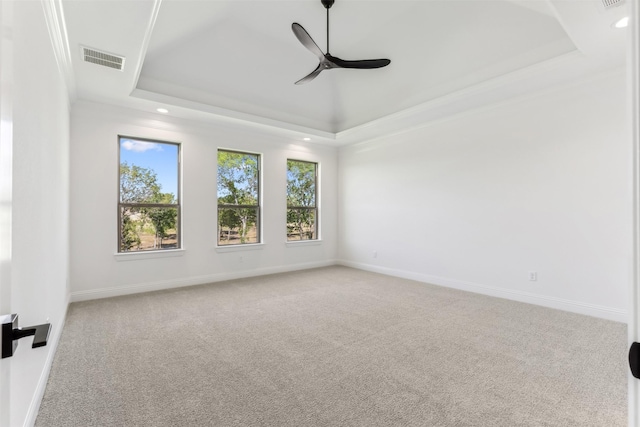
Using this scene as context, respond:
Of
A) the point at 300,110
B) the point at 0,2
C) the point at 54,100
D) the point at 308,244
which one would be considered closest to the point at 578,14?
the point at 0,2

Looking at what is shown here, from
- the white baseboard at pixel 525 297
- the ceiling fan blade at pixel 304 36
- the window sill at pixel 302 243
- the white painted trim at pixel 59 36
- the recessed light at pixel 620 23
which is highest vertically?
the ceiling fan blade at pixel 304 36

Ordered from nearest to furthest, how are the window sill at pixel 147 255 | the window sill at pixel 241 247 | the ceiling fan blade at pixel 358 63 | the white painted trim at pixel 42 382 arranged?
the white painted trim at pixel 42 382 → the ceiling fan blade at pixel 358 63 → the window sill at pixel 147 255 → the window sill at pixel 241 247

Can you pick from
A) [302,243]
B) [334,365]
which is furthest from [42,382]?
[302,243]

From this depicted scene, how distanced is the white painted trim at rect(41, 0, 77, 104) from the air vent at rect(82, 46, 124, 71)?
13 centimetres

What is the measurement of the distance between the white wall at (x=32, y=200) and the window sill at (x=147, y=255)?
1.70 m

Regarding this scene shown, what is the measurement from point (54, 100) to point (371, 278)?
475 centimetres

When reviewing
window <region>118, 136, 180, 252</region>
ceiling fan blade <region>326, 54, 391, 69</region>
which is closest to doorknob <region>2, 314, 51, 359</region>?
ceiling fan blade <region>326, 54, 391, 69</region>

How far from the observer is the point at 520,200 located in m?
4.12

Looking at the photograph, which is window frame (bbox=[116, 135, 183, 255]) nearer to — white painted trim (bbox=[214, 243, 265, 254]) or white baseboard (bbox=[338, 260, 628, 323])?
white painted trim (bbox=[214, 243, 265, 254])

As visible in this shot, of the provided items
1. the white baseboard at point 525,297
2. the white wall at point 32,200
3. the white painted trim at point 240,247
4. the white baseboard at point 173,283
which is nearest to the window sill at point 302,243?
the white baseboard at point 173,283

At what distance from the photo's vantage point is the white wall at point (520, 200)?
11.3 feet

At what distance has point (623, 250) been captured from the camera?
3.41 m

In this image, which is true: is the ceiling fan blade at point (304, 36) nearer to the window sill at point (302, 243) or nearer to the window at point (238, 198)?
the window at point (238, 198)

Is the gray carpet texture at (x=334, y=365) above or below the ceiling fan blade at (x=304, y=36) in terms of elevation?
below
